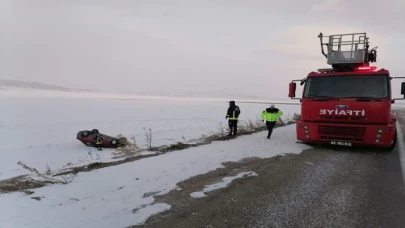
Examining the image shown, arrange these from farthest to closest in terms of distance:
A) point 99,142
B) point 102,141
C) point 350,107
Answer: point 102,141
point 99,142
point 350,107

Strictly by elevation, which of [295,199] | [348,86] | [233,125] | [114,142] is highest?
[348,86]

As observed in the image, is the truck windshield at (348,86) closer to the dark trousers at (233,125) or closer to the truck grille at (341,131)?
the truck grille at (341,131)

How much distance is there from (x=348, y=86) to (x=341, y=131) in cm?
135

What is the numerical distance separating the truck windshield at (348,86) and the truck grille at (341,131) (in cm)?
94

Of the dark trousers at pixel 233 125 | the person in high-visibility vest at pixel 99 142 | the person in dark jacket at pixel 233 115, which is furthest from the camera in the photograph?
the person in high-visibility vest at pixel 99 142

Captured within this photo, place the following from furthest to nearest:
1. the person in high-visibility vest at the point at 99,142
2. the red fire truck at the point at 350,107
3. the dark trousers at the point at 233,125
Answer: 1. the person in high-visibility vest at the point at 99,142
2. the dark trousers at the point at 233,125
3. the red fire truck at the point at 350,107

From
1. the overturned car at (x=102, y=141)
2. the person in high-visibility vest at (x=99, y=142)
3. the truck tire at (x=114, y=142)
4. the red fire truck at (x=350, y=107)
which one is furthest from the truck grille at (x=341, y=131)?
the person in high-visibility vest at (x=99, y=142)

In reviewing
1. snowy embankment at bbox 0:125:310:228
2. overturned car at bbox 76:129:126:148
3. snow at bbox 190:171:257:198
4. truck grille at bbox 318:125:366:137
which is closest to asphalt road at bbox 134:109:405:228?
snow at bbox 190:171:257:198

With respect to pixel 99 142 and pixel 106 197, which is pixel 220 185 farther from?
Result: pixel 99 142

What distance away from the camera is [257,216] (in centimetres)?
396

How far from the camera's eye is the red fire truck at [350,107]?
336 inches

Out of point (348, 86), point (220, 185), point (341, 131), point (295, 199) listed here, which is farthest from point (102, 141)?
point (295, 199)

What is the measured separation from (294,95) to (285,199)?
653 centimetres

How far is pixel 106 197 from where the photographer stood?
182 inches
